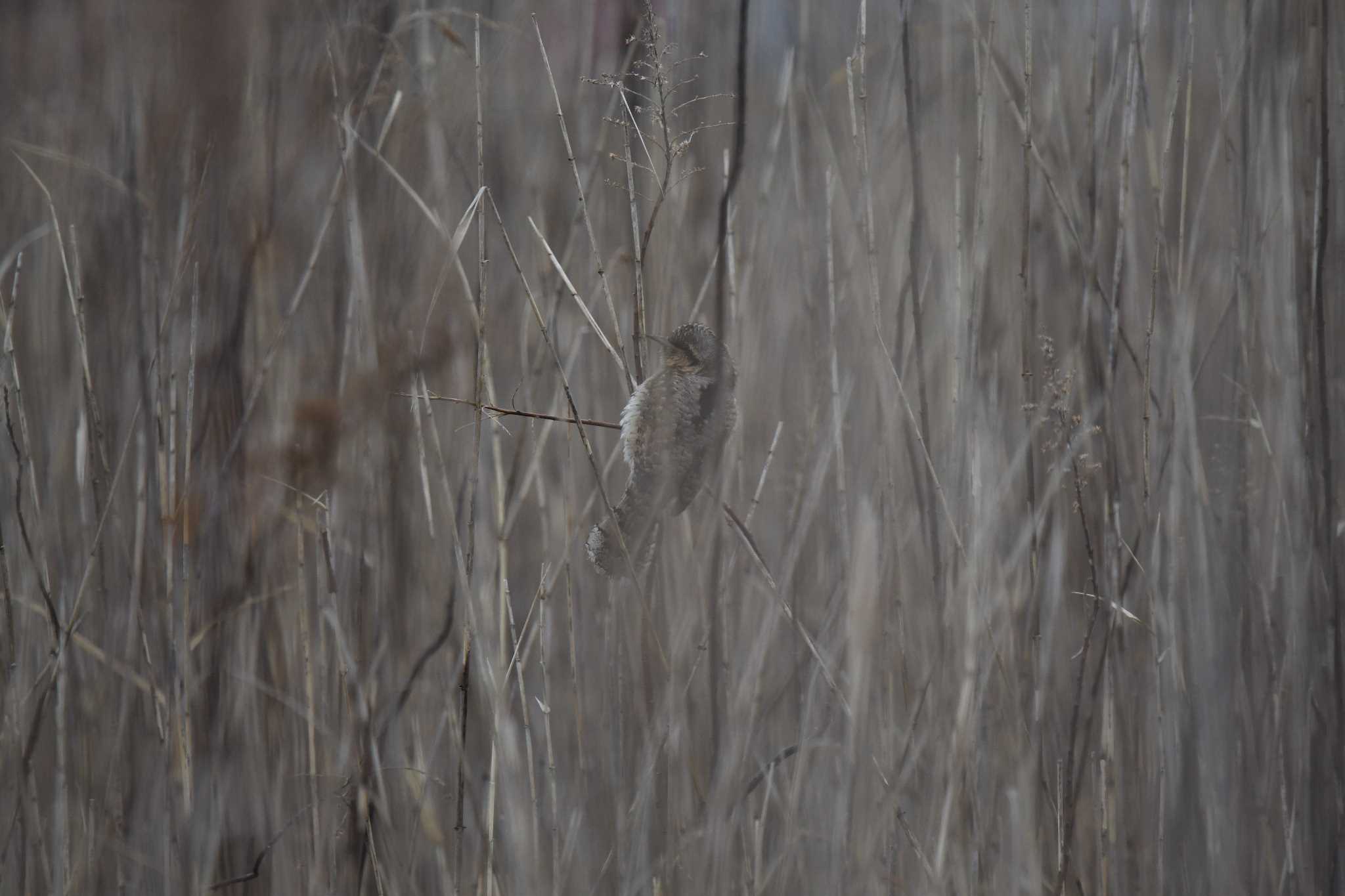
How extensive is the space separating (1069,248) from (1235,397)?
278 mm

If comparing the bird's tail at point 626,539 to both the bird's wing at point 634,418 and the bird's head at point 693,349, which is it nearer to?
the bird's wing at point 634,418

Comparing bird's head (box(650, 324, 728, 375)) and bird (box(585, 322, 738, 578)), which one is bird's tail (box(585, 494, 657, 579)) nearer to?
bird (box(585, 322, 738, 578))

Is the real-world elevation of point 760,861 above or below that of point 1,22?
below

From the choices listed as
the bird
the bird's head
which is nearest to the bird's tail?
the bird

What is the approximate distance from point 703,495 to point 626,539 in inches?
4.3

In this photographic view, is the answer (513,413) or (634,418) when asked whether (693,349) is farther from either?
(513,413)

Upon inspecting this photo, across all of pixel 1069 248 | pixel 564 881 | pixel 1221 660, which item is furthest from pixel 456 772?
pixel 1069 248

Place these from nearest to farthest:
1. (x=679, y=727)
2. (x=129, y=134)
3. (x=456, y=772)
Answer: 1. (x=679, y=727)
2. (x=456, y=772)
3. (x=129, y=134)

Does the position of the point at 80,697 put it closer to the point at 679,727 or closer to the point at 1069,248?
the point at 679,727

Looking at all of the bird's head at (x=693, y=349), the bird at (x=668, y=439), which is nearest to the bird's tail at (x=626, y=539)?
the bird at (x=668, y=439)

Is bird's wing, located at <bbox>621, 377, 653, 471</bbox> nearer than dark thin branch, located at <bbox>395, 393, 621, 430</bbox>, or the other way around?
dark thin branch, located at <bbox>395, 393, 621, 430</bbox>

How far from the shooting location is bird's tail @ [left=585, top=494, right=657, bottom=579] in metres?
0.86

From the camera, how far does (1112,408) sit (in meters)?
0.93

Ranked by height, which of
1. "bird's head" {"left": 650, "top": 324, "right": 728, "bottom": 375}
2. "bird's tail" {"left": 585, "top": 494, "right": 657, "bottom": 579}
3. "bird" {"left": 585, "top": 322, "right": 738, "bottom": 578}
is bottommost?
"bird's tail" {"left": 585, "top": 494, "right": 657, "bottom": 579}
